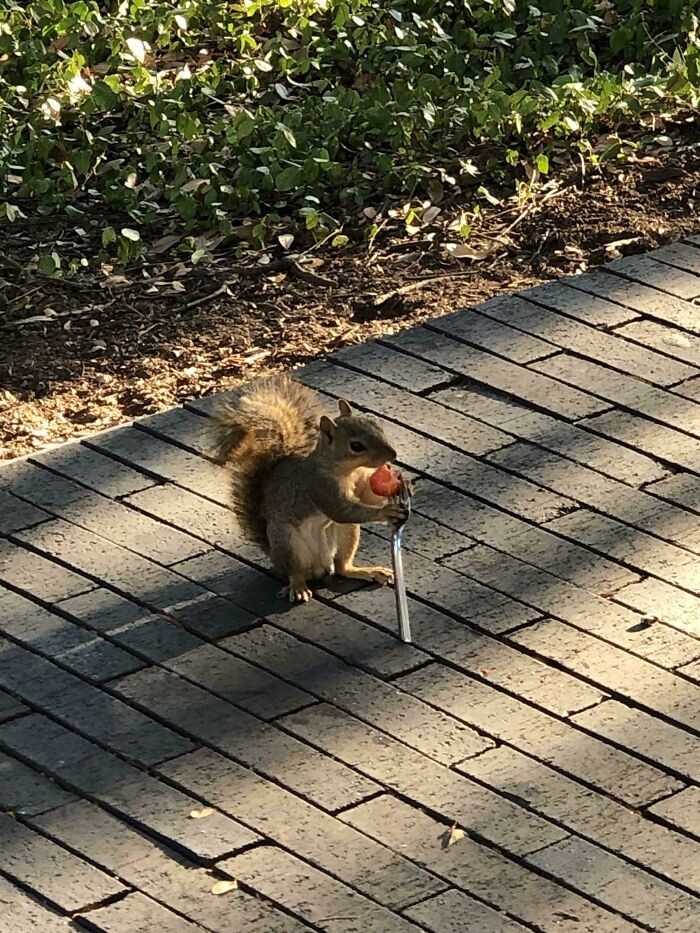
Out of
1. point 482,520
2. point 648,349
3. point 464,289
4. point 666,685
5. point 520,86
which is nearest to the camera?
point 666,685

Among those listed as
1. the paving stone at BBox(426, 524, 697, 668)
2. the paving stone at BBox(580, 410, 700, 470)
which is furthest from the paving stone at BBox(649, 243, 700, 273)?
the paving stone at BBox(426, 524, 697, 668)

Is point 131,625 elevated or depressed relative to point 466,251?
depressed

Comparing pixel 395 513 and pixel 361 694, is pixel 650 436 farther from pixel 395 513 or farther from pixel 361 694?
pixel 361 694

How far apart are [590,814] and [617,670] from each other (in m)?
0.61

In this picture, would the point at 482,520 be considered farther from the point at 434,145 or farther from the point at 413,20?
the point at 413,20

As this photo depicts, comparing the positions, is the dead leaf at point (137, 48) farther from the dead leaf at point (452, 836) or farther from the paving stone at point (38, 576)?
the dead leaf at point (452, 836)

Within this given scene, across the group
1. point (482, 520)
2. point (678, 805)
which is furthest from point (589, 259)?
point (678, 805)

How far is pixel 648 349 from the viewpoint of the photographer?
21.1ft

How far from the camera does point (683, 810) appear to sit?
421cm

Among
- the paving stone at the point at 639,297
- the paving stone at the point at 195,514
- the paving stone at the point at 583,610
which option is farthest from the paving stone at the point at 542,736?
the paving stone at the point at 639,297

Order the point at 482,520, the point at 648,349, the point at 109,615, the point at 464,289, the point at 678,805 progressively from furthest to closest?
the point at 464,289, the point at 648,349, the point at 482,520, the point at 109,615, the point at 678,805

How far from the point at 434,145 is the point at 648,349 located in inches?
82.4

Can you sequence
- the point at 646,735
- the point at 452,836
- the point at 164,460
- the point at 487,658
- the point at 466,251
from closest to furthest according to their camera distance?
the point at 452,836
the point at 646,735
the point at 487,658
the point at 164,460
the point at 466,251

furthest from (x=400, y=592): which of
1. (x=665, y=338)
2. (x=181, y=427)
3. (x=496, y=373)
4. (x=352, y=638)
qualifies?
(x=665, y=338)
